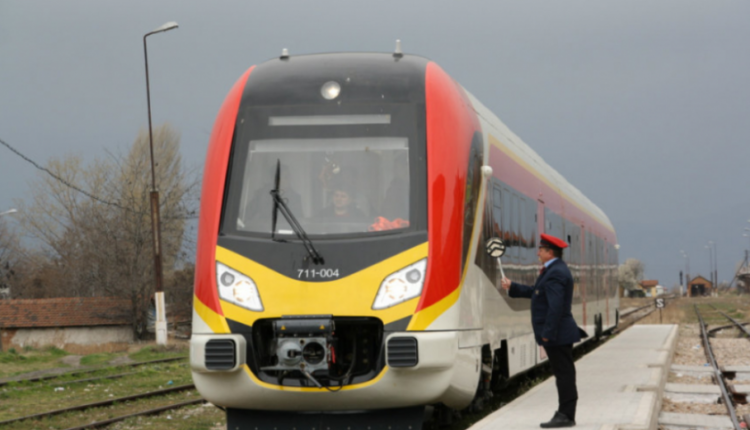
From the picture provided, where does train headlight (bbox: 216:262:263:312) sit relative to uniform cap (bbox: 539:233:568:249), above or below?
Answer: below

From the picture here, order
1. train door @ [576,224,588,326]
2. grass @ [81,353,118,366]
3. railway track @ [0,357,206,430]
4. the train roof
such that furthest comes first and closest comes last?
grass @ [81,353,118,366] < train door @ [576,224,588,326] < railway track @ [0,357,206,430] < the train roof

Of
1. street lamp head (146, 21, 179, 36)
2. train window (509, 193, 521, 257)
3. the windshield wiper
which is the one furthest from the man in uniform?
street lamp head (146, 21, 179, 36)

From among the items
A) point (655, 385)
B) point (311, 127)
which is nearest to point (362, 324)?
point (311, 127)

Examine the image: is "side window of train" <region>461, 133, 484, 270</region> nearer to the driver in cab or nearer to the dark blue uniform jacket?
the dark blue uniform jacket

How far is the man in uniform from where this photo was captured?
822 centimetres

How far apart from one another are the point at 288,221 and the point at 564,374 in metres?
2.55

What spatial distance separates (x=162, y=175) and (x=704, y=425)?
48.2 m

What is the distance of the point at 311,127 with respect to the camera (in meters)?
8.64

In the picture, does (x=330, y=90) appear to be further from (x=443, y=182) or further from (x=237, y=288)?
(x=237, y=288)

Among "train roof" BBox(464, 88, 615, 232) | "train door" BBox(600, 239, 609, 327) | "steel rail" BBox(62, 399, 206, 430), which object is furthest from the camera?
"train door" BBox(600, 239, 609, 327)

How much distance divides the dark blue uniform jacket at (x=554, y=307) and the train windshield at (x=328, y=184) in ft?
4.05

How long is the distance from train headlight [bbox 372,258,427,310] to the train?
0.01 metres

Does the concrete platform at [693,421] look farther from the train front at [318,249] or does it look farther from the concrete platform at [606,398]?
the train front at [318,249]

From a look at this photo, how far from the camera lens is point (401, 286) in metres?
7.90
